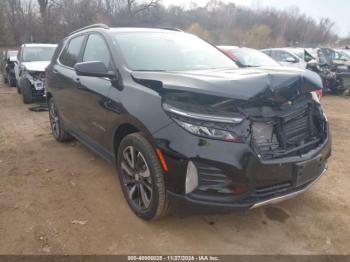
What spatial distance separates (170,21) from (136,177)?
51.5 meters

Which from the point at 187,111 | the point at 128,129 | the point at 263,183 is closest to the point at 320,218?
the point at 263,183

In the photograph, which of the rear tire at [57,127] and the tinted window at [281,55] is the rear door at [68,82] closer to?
the rear tire at [57,127]

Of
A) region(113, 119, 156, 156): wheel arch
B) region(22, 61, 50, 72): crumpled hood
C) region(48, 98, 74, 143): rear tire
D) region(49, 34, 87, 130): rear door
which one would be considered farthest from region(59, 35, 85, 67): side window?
region(22, 61, 50, 72): crumpled hood

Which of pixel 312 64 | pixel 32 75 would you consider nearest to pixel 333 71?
pixel 312 64

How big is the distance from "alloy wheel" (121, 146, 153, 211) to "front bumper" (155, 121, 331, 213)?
349 mm

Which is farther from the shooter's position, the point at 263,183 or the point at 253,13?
the point at 253,13

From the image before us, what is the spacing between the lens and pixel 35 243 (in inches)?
110

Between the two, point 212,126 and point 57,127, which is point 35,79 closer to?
point 57,127

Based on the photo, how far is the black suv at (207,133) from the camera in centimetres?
246

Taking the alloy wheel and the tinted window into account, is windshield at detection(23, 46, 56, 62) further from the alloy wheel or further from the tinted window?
the alloy wheel

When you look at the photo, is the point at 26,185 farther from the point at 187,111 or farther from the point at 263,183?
the point at 263,183

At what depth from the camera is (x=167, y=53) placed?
3672 mm

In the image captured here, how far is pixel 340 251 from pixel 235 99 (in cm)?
146

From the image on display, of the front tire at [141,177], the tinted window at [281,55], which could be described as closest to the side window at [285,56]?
the tinted window at [281,55]
